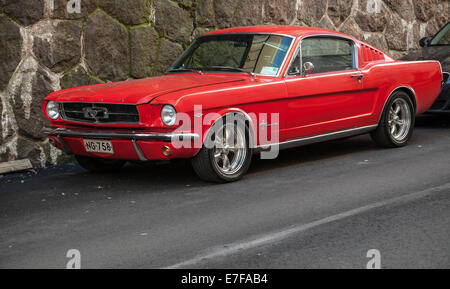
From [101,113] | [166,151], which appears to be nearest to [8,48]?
[101,113]

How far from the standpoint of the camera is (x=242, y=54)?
7.36 meters

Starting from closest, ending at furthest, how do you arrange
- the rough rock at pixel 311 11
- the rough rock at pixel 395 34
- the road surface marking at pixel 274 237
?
the road surface marking at pixel 274 237
the rough rock at pixel 311 11
the rough rock at pixel 395 34

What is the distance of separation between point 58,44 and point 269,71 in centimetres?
275

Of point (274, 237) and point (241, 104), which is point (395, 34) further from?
point (274, 237)

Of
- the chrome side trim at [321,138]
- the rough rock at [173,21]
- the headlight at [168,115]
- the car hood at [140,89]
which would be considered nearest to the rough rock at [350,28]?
the rough rock at [173,21]

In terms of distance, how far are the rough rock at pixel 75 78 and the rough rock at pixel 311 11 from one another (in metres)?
4.52

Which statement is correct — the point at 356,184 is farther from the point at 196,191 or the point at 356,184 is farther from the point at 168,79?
the point at 168,79

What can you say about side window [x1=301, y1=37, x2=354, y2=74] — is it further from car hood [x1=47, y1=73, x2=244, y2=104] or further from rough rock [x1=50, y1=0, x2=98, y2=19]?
rough rock [x1=50, y1=0, x2=98, y2=19]

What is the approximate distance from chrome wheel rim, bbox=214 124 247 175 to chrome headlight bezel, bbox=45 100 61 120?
167 centimetres

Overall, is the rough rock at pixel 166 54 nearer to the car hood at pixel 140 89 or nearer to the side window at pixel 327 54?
the car hood at pixel 140 89

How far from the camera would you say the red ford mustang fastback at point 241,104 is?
6.30 metres

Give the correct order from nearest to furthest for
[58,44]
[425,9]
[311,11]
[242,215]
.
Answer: [242,215] < [58,44] < [311,11] < [425,9]

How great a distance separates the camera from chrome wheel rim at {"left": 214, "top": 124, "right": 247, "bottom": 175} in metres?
6.60

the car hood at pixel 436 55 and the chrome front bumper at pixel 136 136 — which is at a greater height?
the car hood at pixel 436 55
